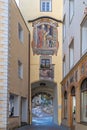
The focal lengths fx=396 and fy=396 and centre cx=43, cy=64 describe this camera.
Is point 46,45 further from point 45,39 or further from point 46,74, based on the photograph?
point 46,74

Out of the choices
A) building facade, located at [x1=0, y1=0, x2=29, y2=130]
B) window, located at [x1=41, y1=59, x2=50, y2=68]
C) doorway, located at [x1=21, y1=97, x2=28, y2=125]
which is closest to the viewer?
building facade, located at [x1=0, y1=0, x2=29, y2=130]

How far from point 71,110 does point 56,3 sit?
14.8 meters

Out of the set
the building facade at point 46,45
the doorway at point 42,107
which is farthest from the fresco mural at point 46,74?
the doorway at point 42,107

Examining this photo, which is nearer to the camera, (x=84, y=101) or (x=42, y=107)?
(x=84, y=101)

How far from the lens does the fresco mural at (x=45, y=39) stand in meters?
40.7

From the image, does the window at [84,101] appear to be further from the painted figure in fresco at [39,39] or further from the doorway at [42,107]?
the doorway at [42,107]

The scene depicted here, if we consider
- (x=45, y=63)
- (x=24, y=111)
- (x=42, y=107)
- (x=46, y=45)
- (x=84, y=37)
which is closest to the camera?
(x=84, y=37)

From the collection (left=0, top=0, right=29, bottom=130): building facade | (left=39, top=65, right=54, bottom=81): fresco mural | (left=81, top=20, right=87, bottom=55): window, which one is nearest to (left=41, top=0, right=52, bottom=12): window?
(left=39, top=65, right=54, bottom=81): fresco mural

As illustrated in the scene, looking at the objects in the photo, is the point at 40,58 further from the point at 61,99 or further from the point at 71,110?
the point at 71,110

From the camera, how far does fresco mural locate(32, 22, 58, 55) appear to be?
133 feet

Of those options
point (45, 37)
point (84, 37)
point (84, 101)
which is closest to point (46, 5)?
point (45, 37)

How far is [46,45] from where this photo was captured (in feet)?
134

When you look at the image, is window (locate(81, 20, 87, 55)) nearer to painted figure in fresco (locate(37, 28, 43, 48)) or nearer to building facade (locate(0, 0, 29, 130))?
building facade (locate(0, 0, 29, 130))

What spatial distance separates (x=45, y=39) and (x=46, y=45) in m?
0.63
